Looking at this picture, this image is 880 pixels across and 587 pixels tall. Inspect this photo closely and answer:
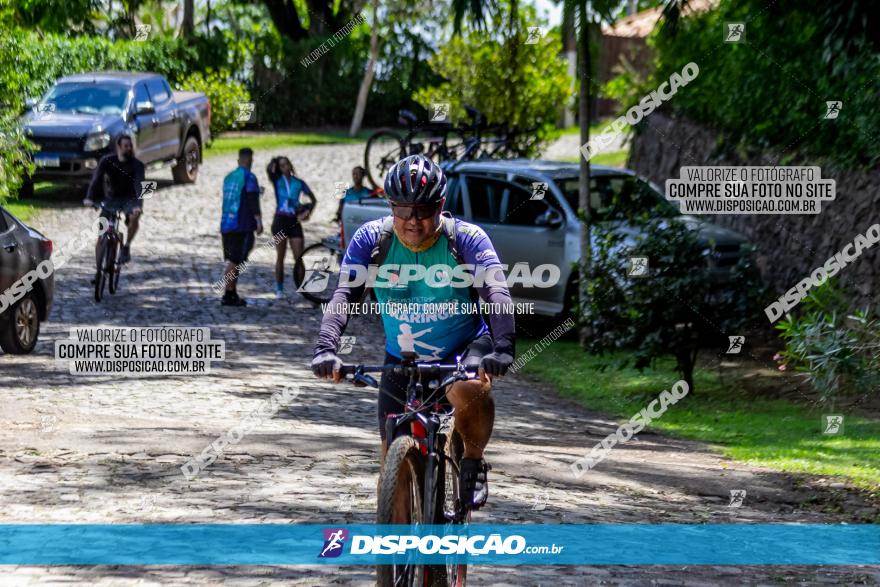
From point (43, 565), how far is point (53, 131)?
1970 centimetres

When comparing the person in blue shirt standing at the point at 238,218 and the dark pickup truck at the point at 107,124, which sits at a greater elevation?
the dark pickup truck at the point at 107,124

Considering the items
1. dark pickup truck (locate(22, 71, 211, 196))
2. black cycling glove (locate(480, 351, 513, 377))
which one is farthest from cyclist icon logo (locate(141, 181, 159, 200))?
black cycling glove (locate(480, 351, 513, 377))

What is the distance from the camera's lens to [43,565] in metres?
7.10

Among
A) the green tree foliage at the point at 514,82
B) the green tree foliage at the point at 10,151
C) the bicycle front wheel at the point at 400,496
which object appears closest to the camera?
the bicycle front wheel at the point at 400,496

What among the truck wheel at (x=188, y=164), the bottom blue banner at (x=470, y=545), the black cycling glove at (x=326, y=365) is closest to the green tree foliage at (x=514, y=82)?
the truck wheel at (x=188, y=164)

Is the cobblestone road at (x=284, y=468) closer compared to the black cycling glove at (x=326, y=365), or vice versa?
the black cycling glove at (x=326, y=365)

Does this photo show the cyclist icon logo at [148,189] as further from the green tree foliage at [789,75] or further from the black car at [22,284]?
the black car at [22,284]

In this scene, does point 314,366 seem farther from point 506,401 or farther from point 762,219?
point 762,219

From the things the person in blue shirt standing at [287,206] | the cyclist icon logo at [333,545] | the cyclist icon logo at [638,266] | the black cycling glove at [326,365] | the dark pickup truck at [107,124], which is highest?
the dark pickup truck at [107,124]

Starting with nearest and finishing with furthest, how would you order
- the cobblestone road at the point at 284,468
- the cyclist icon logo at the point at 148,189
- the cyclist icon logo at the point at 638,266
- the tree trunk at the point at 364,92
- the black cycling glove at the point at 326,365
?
the black cycling glove at the point at 326,365
the cobblestone road at the point at 284,468
the cyclist icon logo at the point at 638,266
the cyclist icon logo at the point at 148,189
the tree trunk at the point at 364,92

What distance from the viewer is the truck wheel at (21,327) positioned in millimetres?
14086

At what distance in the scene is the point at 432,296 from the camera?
6.40 m

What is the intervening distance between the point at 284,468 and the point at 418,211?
394 cm

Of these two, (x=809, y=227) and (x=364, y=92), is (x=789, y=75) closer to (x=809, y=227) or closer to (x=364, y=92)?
(x=809, y=227)
